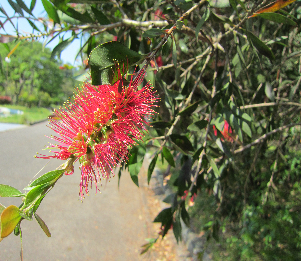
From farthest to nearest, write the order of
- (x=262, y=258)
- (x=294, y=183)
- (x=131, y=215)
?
(x=131, y=215), (x=294, y=183), (x=262, y=258)

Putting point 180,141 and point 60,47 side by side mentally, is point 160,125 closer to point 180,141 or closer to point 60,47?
point 180,141

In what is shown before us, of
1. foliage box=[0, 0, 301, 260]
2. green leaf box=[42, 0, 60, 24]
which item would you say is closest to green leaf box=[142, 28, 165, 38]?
foliage box=[0, 0, 301, 260]

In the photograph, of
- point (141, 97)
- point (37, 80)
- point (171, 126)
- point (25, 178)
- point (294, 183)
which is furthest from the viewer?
point (37, 80)

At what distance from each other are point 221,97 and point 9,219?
1.04 m

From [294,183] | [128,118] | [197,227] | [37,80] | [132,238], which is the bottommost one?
[132,238]

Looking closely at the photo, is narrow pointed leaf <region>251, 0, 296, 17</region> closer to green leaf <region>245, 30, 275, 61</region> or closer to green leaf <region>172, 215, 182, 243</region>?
green leaf <region>245, 30, 275, 61</region>

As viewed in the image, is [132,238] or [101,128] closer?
[101,128]

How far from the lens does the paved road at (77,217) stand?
1272 mm

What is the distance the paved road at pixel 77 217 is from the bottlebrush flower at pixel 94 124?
54 cm

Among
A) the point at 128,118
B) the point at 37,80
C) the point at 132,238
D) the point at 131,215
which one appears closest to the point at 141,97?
the point at 128,118

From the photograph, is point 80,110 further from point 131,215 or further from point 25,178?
point 131,215

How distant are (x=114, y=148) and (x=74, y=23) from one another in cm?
85

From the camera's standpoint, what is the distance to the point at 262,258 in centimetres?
183

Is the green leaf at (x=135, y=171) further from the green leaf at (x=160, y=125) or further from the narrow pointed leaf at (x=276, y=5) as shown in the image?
the narrow pointed leaf at (x=276, y=5)
